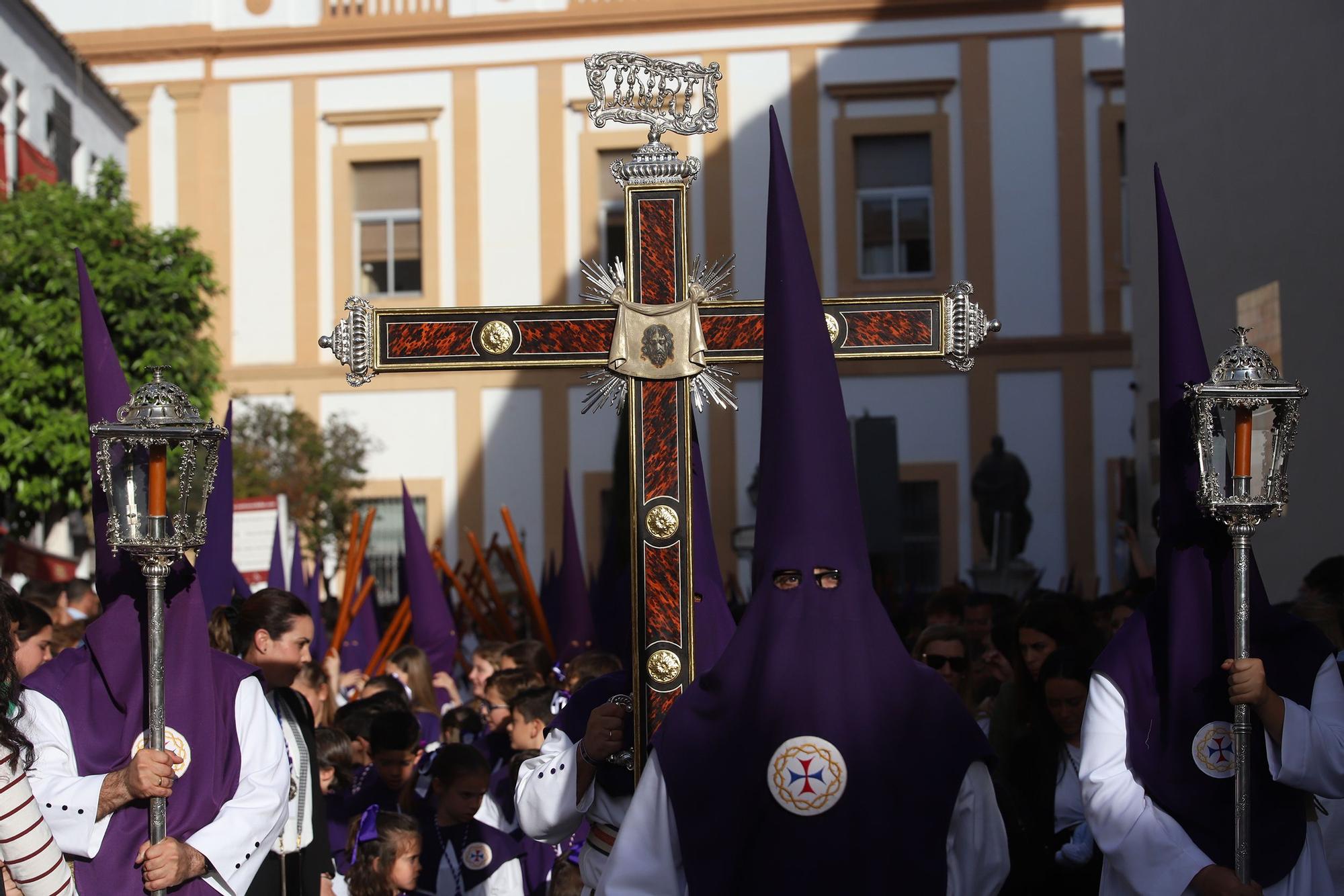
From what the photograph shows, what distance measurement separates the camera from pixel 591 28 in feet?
70.2

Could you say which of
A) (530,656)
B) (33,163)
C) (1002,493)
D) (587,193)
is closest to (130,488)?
(530,656)

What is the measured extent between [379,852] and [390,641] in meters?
5.11

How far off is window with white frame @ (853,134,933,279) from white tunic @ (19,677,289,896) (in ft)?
55.9

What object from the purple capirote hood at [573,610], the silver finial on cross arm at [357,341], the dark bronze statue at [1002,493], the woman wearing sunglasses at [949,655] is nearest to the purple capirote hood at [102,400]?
the silver finial on cross arm at [357,341]

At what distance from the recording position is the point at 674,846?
3.62 m

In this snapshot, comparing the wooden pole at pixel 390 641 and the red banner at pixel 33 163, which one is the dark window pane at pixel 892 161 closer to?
the red banner at pixel 33 163

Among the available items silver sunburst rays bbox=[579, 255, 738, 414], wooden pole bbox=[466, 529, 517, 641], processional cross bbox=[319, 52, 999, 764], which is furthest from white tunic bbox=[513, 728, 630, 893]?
wooden pole bbox=[466, 529, 517, 641]

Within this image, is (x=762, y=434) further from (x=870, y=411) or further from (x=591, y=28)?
(x=591, y=28)

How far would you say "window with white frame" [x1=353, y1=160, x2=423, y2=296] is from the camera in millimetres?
21562

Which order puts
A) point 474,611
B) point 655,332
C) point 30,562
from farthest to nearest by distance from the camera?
point 30,562 → point 474,611 → point 655,332

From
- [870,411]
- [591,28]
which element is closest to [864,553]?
[870,411]

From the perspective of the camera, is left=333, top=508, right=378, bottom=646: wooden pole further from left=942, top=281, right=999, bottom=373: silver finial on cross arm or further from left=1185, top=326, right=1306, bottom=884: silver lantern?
left=1185, top=326, right=1306, bottom=884: silver lantern

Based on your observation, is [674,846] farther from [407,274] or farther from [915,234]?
[407,274]

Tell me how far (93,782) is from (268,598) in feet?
3.09
